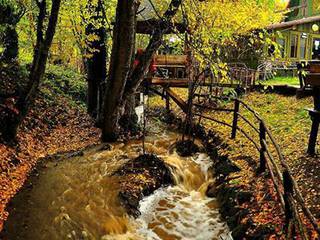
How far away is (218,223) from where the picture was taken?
8.37 meters

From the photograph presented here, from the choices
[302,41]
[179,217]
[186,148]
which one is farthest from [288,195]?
[302,41]

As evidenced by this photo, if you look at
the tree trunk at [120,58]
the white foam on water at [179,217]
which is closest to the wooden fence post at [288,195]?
the white foam on water at [179,217]

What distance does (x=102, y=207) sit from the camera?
835 cm

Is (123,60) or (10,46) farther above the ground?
(10,46)

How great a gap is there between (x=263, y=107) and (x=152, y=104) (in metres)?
9.72

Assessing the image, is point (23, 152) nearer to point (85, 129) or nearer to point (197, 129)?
point (85, 129)

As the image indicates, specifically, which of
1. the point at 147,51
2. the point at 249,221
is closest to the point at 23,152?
the point at 147,51

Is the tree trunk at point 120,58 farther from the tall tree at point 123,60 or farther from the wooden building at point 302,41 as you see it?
the wooden building at point 302,41

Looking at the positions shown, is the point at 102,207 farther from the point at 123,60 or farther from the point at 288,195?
the point at 123,60

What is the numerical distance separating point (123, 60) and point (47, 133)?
4.48 metres

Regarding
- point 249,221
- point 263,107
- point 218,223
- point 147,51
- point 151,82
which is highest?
point 147,51

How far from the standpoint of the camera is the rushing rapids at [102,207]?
731 cm

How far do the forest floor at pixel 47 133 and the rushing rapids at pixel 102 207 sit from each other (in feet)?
1.53

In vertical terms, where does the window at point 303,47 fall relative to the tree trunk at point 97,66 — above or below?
above
